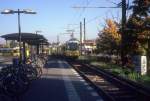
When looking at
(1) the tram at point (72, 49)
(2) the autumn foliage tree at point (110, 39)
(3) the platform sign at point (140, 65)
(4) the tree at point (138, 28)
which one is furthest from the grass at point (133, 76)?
(1) the tram at point (72, 49)

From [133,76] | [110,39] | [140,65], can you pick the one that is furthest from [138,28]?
[110,39]

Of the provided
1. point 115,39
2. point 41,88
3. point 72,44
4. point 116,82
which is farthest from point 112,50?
point 41,88

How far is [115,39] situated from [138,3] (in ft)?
44.6

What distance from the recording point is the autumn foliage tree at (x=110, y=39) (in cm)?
5156

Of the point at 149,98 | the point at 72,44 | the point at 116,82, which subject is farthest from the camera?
the point at 72,44

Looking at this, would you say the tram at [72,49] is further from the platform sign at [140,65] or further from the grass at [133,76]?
the platform sign at [140,65]

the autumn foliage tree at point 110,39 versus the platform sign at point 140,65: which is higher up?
the autumn foliage tree at point 110,39

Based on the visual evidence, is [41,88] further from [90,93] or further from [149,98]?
[149,98]

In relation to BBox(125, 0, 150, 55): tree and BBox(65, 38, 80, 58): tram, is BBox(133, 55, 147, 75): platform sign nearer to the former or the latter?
BBox(125, 0, 150, 55): tree

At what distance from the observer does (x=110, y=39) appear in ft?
175

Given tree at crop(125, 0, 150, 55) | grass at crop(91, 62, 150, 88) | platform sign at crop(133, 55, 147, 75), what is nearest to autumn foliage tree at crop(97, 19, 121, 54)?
tree at crop(125, 0, 150, 55)

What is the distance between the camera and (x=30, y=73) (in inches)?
904

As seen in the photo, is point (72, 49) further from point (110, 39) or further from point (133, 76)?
point (133, 76)

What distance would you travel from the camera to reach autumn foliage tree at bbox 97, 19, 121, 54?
169 feet
